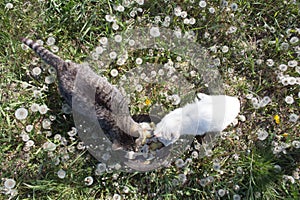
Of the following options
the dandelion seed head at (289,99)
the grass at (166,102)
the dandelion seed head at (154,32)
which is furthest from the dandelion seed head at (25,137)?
the dandelion seed head at (289,99)

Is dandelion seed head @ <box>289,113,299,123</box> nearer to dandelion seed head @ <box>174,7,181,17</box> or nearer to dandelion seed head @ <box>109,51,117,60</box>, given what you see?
dandelion seed head @ <box>174,7,181,17</box>

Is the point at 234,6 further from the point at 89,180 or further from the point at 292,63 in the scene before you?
the point at 89,180

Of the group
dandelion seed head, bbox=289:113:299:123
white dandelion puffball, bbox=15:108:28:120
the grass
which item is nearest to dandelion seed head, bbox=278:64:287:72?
the grass

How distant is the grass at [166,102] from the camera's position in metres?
3.11

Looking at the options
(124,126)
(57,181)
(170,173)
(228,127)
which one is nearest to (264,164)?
(228,127)

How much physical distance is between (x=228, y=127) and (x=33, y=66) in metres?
1.94

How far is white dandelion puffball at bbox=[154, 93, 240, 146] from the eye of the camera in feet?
9.78

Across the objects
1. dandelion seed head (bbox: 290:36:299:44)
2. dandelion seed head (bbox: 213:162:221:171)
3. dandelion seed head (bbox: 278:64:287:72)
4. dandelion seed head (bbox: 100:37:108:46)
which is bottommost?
dandelion seed head (bbox: 213:162:221:171)

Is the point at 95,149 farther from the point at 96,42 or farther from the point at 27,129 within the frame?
the point at 96,42

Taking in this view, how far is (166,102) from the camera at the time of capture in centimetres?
338

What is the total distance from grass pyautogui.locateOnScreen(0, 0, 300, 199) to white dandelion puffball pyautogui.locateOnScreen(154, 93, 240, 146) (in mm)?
222

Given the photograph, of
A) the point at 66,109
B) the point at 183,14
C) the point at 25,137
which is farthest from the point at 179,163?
the point at 183,14

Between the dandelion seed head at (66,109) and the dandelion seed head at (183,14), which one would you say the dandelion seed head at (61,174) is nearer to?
the dandelion seed head at (66,109)

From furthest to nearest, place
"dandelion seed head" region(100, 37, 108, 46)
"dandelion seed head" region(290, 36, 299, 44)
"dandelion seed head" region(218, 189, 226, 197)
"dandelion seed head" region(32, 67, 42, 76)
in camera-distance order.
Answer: "dandelion seed head" region(290, 36, 299, 44) → "dandelion seed head" region(100, 37, 108, 46) → "dandelion seed head" region(32, 67, 42, 76) → "dandelion seed head" region(218, 189, 226, 197)
